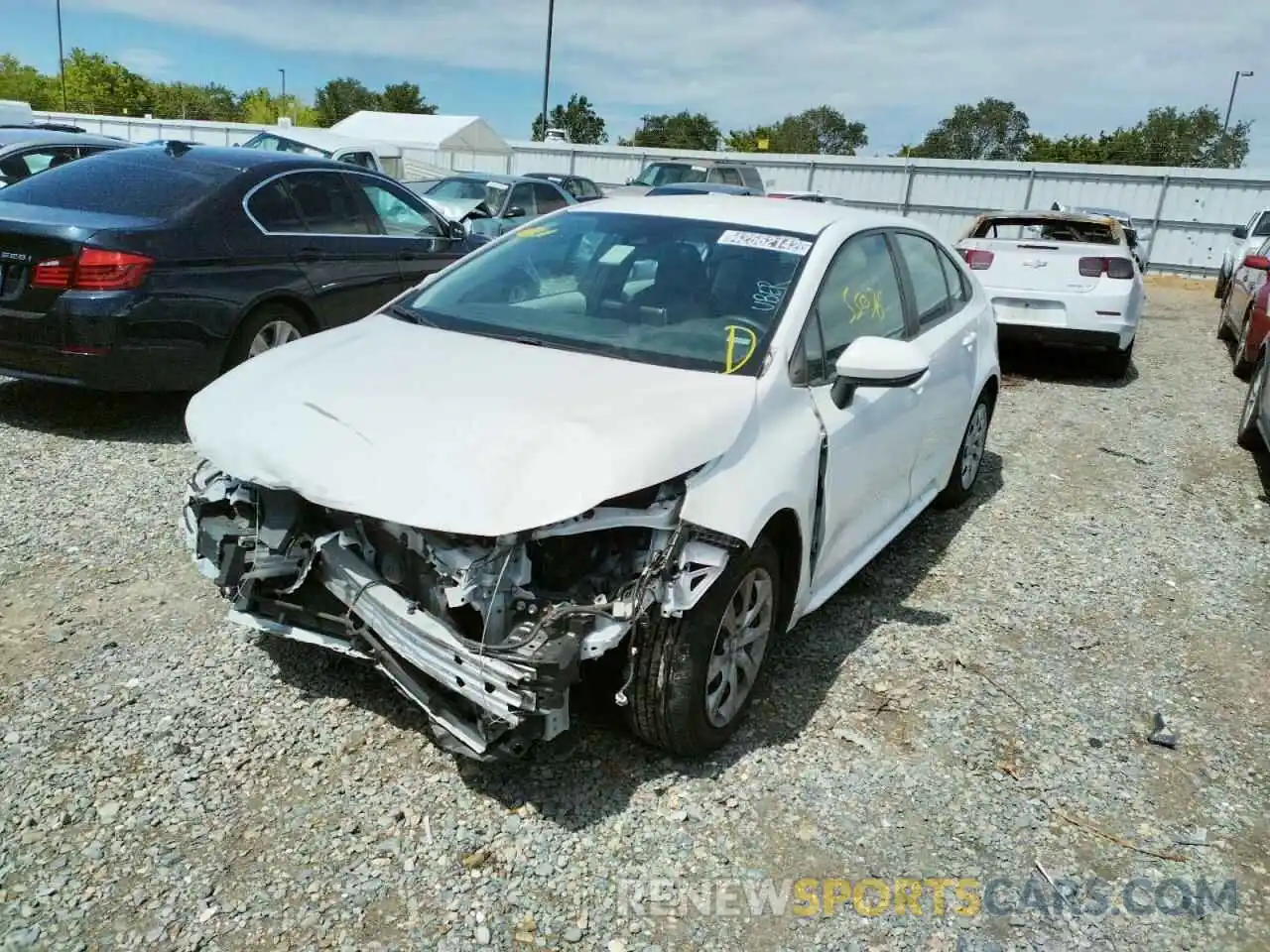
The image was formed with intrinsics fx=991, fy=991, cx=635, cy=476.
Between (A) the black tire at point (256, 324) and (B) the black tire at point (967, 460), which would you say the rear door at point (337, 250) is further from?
(B) the black tire at point (967, 460)

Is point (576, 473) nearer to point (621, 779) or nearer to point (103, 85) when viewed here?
point (621, 779)

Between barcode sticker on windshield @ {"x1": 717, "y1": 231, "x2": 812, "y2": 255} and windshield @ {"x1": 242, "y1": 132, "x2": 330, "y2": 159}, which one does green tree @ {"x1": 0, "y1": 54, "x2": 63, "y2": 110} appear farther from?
barcode sticker on windshield @ {"x1": 717, "y1": 231, "x2": 812, "y2": 255}

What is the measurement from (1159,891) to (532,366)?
2.44 m

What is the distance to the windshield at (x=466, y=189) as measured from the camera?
1420cm

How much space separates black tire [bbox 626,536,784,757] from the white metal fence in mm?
21595

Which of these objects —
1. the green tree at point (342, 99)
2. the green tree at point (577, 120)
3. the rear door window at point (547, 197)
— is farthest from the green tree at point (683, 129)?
the rear door window at point (547, 197)

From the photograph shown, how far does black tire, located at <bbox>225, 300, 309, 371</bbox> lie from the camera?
5883mm

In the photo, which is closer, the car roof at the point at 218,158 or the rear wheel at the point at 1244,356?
the car roof at the point at 218,158

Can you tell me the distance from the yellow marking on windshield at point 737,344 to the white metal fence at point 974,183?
821 inches

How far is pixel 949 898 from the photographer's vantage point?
2703 millimetres

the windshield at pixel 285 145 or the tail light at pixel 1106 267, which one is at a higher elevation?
the windshield at pixel 285 145

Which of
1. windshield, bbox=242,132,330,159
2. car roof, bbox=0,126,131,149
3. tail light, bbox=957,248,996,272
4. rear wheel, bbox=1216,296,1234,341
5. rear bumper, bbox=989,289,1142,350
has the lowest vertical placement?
rear wheel, bbox=1216,296,1234,341

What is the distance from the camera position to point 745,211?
4172mm

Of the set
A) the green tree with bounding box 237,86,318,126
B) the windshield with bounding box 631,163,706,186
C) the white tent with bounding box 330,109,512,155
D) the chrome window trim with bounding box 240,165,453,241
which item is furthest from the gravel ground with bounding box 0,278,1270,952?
the green tree with bounding box 237,86,318,126
